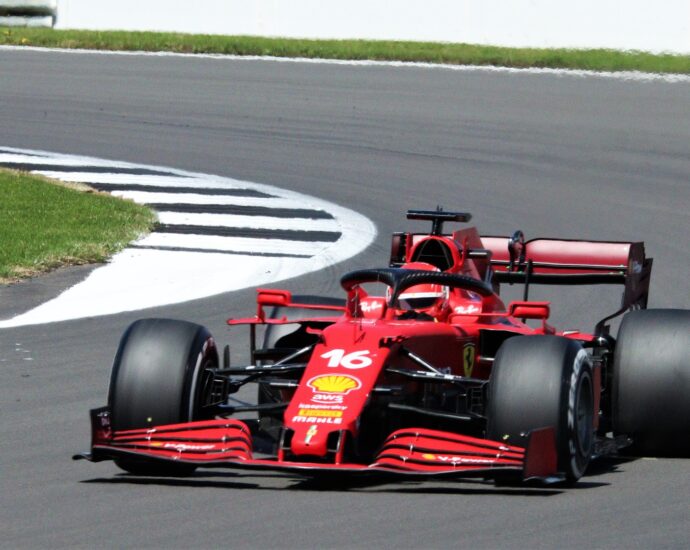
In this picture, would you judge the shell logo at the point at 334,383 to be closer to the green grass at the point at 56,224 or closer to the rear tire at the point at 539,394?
the rear tire at the point at 539,394

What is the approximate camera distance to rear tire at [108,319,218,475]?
6949 millimetres

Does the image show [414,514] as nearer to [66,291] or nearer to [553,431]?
[553,431]

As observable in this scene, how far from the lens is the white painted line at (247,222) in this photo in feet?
48.3

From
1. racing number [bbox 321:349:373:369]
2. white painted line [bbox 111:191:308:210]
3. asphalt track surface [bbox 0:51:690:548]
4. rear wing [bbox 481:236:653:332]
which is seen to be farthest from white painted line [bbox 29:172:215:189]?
racing number [bbox 321:349:373:369]

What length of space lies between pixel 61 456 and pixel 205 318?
3.61m

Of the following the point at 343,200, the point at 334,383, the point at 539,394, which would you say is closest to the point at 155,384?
the point at 334,383

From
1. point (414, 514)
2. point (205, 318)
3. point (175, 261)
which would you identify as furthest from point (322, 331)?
point (175, 261)

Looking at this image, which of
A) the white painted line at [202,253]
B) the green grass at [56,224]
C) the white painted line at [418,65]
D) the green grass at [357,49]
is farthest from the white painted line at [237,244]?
the green grass at [357,49]

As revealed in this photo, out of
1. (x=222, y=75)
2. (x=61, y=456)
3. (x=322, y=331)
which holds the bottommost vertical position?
(x=61, y=456)

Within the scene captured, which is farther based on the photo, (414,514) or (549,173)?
(549,173)

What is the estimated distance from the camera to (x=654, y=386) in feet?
23.8

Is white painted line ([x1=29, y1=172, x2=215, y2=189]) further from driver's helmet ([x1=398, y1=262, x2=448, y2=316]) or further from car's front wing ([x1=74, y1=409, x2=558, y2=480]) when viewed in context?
car's front wing ([x1=74, y1=409, x2=558, y2=480])

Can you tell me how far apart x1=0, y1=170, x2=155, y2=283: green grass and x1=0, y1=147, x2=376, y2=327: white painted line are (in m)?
0.27

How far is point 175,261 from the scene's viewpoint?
42.4 ft
